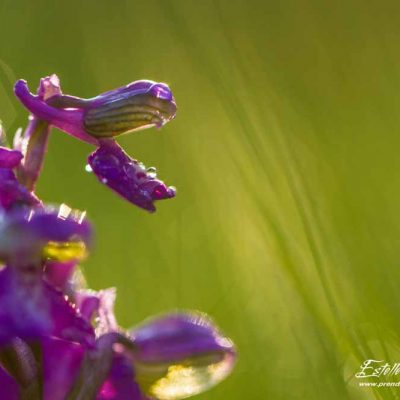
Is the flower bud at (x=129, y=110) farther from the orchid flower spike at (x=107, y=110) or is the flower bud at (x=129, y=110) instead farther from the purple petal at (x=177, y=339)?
the purple petal at (x=177, y=339)

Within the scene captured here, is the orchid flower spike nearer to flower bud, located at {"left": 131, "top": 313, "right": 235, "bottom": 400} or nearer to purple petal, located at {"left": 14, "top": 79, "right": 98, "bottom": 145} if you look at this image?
purple petal, located at {"left": 14, "top": 79, "right": 98, "bottom": 145}

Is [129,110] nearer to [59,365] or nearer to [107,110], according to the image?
[107,110]

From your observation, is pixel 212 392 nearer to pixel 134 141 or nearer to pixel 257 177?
pixel 257 177

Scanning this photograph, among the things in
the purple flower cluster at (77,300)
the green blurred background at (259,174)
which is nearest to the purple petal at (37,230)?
the purple flower cluster at (77,300)

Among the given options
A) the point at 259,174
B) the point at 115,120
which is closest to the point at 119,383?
the point at 115,120

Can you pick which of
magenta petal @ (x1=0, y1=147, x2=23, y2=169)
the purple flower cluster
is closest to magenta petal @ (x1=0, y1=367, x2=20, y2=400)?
the purple flower cluster

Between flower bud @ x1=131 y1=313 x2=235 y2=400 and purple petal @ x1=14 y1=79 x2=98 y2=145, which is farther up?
purple petal @ x1=14 y1=79 x2=98 y2=145
